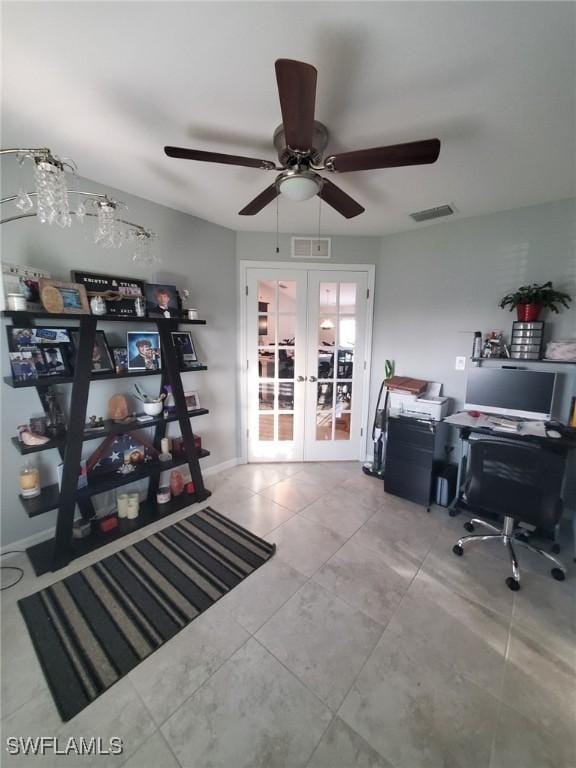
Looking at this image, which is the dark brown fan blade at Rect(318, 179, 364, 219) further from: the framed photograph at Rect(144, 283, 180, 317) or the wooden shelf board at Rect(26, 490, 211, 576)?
the wooden shelf board at Rect(26, 490, 211, 576)

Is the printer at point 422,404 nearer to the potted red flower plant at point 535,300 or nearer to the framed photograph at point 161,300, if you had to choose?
the potted red flower plant at point 535,300

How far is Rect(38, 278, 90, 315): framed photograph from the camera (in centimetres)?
168

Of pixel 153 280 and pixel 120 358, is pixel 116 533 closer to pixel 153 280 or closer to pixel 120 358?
pixel 120 358

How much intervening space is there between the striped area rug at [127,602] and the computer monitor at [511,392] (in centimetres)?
206

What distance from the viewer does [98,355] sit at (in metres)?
2.03

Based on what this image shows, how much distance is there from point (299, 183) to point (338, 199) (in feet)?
1.09

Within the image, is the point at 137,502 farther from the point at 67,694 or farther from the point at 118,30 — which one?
the point at 118,30

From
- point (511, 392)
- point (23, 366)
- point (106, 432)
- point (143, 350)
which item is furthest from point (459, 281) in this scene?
point (23, 366)

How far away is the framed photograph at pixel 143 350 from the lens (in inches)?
84.9

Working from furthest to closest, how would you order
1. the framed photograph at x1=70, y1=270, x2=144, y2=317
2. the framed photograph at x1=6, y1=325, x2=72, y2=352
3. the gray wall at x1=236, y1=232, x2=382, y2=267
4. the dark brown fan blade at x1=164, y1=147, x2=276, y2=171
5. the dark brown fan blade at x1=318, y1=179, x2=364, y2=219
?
1. the gray wall at x1=236, y1=232, x2=382, y2=267
2. the framed photograph at x1=70, y1=270, x2=144, y2=317
3. the framed photograph at x1=6, y1=325, x2=72, y2=352
4. the dark brown fan blade at x1=318, y1=179, x2=364, y2=219
5. the dark brown fan blade at x1=164, y1=147, x2=276, y2=171

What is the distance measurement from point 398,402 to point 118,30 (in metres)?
2.79

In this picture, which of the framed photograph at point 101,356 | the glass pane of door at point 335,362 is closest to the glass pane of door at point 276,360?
the glass pane of door at point 335,362

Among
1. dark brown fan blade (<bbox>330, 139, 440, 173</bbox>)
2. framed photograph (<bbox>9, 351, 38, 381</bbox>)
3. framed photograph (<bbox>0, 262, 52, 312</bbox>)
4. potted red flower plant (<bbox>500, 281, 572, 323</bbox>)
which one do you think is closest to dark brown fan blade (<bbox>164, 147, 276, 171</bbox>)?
dark brown fan blade (<bbox>330, 139, 440, 173</bbox>)

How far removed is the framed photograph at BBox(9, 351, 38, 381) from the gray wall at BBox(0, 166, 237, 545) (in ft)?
0.60
